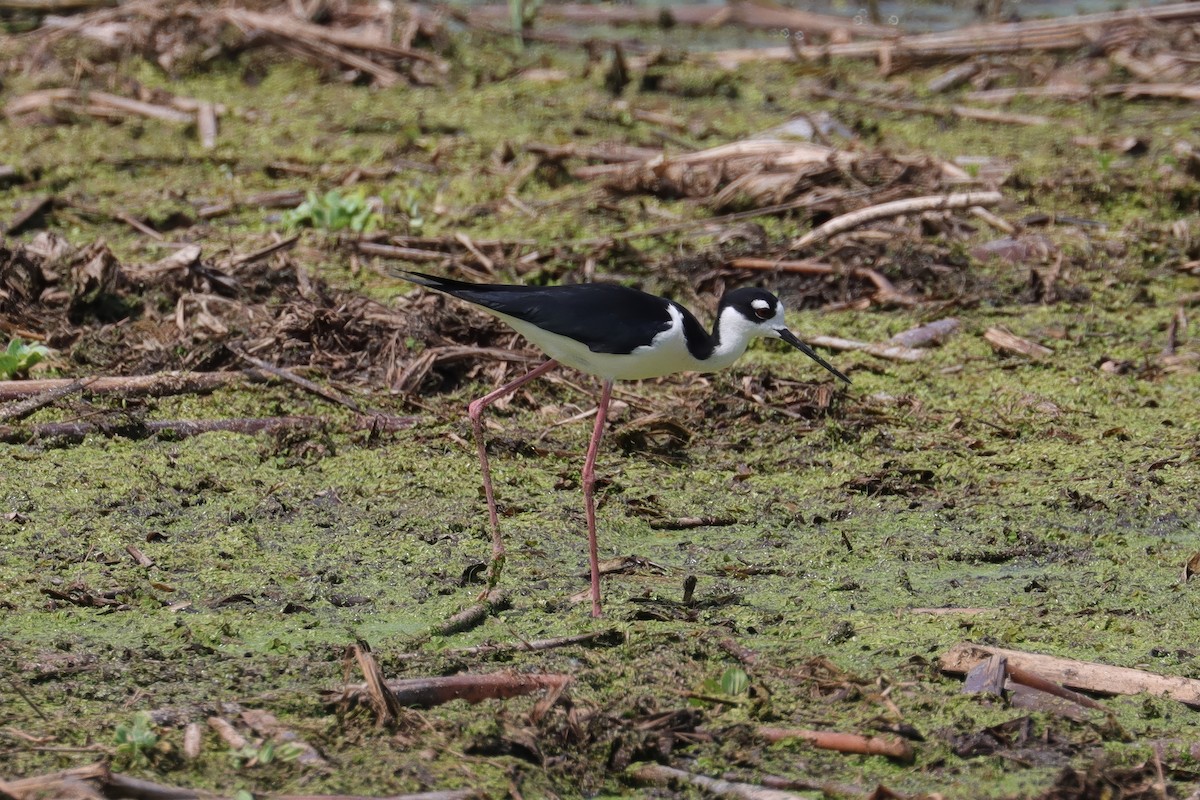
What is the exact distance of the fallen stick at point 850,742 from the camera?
3586mm

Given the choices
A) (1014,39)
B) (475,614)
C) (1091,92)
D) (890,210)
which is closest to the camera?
(475,614)

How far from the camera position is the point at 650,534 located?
524 centimetres

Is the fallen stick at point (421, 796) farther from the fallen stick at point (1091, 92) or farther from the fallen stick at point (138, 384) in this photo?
the fallen stick at point (1091, 92)

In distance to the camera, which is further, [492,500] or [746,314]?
[746,314]

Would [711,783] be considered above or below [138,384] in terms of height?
below

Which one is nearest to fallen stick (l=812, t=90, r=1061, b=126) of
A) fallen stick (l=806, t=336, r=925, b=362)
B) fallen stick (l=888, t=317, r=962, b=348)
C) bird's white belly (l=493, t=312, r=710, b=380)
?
fallen stick (l=888, t=317, r=962, b=348)

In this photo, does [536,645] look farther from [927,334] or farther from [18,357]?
[927,334]

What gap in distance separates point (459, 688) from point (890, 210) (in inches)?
196

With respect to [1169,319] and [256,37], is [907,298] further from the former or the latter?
[256,37]

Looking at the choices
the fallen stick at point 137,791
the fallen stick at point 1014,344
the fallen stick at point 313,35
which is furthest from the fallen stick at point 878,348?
the fallen stick at point 313,35

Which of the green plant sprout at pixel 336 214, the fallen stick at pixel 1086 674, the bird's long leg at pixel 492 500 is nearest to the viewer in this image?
the fallen stick at pixel 1086 674

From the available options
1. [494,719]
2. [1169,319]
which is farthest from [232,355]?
[1169,319]

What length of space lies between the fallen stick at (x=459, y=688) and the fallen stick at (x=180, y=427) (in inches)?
88.0

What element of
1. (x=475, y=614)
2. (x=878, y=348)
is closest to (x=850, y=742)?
(x=475, y=614)
